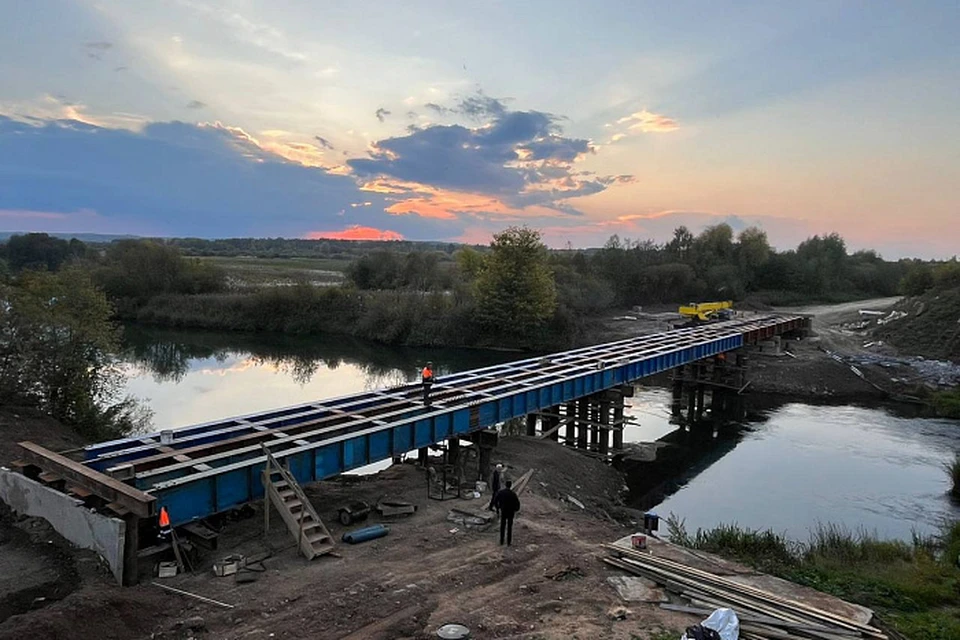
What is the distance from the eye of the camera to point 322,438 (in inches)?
609

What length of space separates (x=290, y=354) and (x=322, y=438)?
39.8 metres

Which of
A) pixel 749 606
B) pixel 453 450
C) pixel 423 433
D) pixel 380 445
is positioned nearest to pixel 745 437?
pixel 453 450

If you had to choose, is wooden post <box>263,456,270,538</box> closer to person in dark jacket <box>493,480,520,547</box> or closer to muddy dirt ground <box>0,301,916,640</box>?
muddy dirt ground <box>0,301,916,640</box>

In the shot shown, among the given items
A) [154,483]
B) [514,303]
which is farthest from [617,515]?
[514,303]

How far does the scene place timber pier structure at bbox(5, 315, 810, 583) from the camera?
11.7 m

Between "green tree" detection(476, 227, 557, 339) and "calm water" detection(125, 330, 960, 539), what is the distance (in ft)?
12.1

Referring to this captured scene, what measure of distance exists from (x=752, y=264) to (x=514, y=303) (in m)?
50.5

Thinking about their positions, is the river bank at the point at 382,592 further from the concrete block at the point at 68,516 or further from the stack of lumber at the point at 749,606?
the stack of lumber at the point at 749,606

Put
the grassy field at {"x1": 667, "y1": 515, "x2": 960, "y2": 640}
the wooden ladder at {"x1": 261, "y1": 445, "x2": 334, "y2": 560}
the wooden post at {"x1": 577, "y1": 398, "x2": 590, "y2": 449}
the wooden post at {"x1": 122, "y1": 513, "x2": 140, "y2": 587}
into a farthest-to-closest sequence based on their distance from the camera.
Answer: the wooden post at {"x1": 577, "y1": 398, "x2": 590, "y2": 449} < the wooden ladder at {"x1": 261, "y1": 445, "x2": 334, "y2": 560} < the grassy field at {"x1": 667, "y1": 515, "x2": 960, "y2": 640} < the wooden post at {"x1": 122, "y1": 513, "x2": 140, "y2": 587}

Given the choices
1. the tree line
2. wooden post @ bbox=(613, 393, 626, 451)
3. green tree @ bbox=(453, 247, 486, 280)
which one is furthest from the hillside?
green tree @ bbox=(453, 247, 486, 280)

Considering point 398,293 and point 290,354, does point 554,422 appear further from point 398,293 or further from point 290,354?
point 398,293

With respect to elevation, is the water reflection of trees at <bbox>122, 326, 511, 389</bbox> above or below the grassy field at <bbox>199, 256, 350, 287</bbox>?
below

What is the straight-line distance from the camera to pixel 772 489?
2369cm

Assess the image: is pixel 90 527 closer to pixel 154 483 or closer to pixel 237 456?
pixel 154 483
